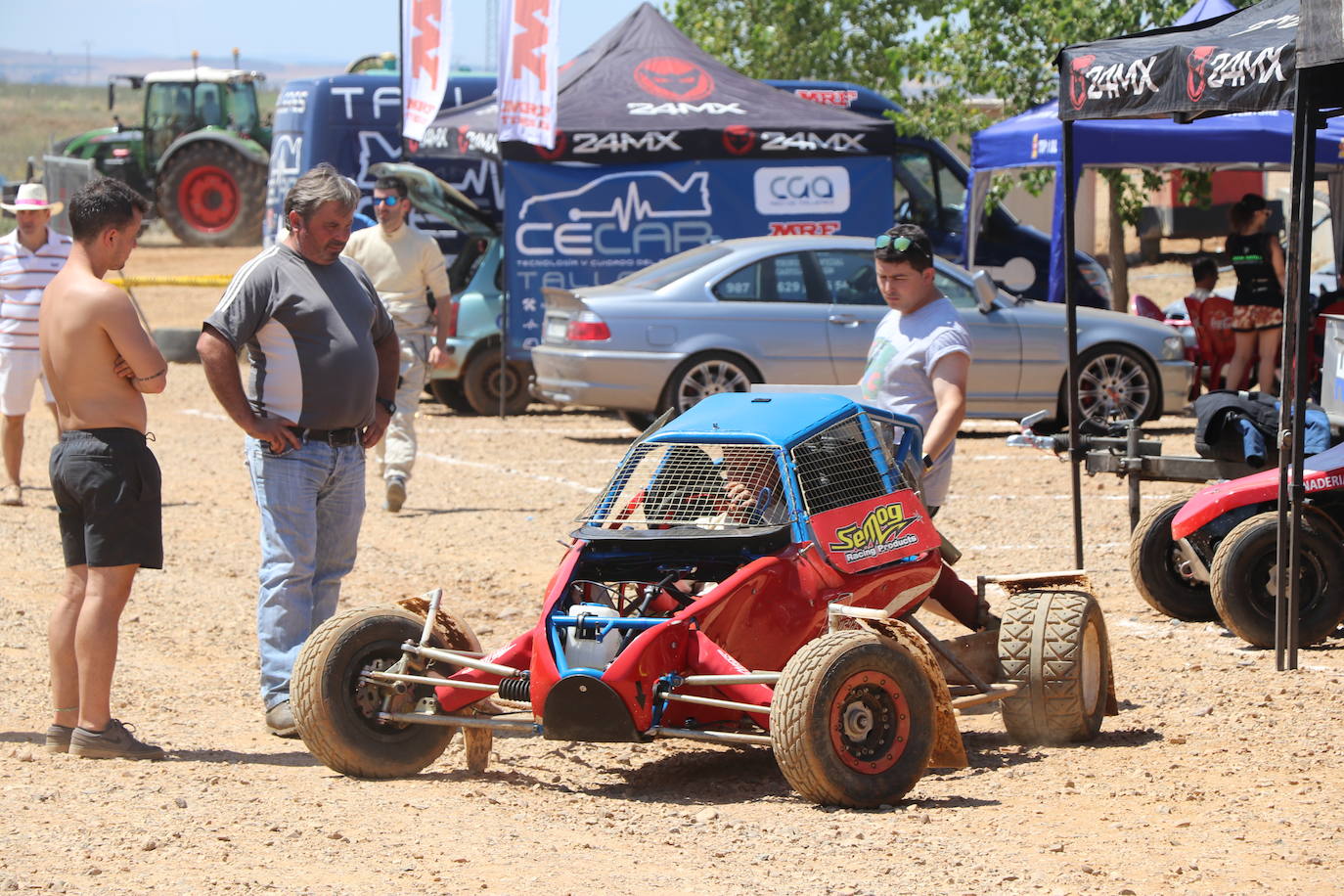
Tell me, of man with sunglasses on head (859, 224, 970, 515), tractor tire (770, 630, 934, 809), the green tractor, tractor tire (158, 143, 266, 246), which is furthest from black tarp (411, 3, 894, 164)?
tractor tire (158, 143, 266, 246)

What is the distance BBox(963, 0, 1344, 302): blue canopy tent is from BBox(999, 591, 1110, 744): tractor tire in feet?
22.9

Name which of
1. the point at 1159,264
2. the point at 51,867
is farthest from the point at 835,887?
the point at 1159,264

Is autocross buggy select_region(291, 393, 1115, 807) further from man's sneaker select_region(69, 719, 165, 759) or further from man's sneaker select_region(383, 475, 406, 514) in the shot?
man's sneaker select_region(383, 475, 406, 514)

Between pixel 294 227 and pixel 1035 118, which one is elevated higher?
pixel 1035 118

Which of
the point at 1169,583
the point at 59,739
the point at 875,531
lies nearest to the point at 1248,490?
the point at 1169,583

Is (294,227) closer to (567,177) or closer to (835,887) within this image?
(835,887)

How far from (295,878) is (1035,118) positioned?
39.7 feet

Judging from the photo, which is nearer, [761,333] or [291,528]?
[291,528]

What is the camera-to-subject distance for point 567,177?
16875 millimetres

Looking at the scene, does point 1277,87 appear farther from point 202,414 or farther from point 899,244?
point 202,414

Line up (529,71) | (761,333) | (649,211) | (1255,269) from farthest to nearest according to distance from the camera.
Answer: (649,211) → (529,71) → (1255,269) → (761,333)

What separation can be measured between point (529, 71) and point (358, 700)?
10.7 metres

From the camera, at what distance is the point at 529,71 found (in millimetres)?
15648

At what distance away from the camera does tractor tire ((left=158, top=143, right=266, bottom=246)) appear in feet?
116
